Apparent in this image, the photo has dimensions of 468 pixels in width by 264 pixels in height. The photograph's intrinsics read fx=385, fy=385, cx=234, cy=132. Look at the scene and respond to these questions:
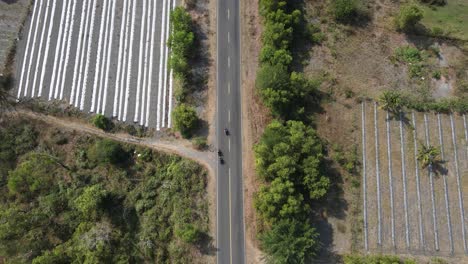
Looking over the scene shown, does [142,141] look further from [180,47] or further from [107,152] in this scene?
[180,47]

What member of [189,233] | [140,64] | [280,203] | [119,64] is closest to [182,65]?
[140,64]

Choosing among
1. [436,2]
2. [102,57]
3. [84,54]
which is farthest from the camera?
[436,2]

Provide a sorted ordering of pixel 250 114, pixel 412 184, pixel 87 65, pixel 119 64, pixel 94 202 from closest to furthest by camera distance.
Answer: pixel 94 202 < pixel 412 184 < pixel 250 114 < pixel 87 65 < pixel 119 64

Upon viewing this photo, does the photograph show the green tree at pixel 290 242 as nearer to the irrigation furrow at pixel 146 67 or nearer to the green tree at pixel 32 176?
the irrigation furrow at pixel 146 67

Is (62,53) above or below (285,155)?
above

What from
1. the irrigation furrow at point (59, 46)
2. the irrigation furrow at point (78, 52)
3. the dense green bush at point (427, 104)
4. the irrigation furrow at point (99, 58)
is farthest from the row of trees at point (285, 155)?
the irrigation furrow at point (59, 46)

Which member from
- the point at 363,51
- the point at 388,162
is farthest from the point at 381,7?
the point at 388,162
